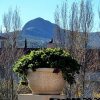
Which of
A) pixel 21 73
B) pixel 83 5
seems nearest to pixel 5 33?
pixel 83 5

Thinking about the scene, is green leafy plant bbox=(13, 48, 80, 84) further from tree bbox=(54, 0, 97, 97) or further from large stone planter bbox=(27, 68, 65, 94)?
tree bbox=(54, 0, 97, 97)

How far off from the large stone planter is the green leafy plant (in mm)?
89

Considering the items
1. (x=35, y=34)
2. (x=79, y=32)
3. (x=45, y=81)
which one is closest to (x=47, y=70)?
(x=45, y=81)

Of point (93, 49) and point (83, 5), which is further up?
point (83, 5)

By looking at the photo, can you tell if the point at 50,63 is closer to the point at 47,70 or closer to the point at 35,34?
the point at 47,70

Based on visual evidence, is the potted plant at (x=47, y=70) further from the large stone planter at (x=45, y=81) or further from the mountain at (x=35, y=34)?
the mountain at (x=35, y=34)

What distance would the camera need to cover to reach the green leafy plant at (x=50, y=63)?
234 inches

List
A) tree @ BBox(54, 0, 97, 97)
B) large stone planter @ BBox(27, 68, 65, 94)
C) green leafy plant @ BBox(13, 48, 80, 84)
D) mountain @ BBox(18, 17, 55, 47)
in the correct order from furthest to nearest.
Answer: mountain @ BBox(18, 17, 55, 47)
tree @ BBox(54, 0, 97, 97)
green leafy plant @ BBox(13, 48, 80, 84)
large stone planter @ BBox(27, 68, 65, 94)

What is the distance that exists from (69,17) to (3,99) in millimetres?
4214

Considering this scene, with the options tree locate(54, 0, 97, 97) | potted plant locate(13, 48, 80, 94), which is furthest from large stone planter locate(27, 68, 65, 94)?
tree locate(54, 0, 97, 97)

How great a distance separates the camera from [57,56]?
6117mm

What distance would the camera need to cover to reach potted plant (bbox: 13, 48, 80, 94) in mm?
5820

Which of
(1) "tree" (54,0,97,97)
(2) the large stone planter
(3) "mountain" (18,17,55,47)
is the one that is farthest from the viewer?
(3) "mountain" (18,17,55,47)

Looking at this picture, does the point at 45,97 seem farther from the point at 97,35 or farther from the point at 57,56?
the point at 97,35
